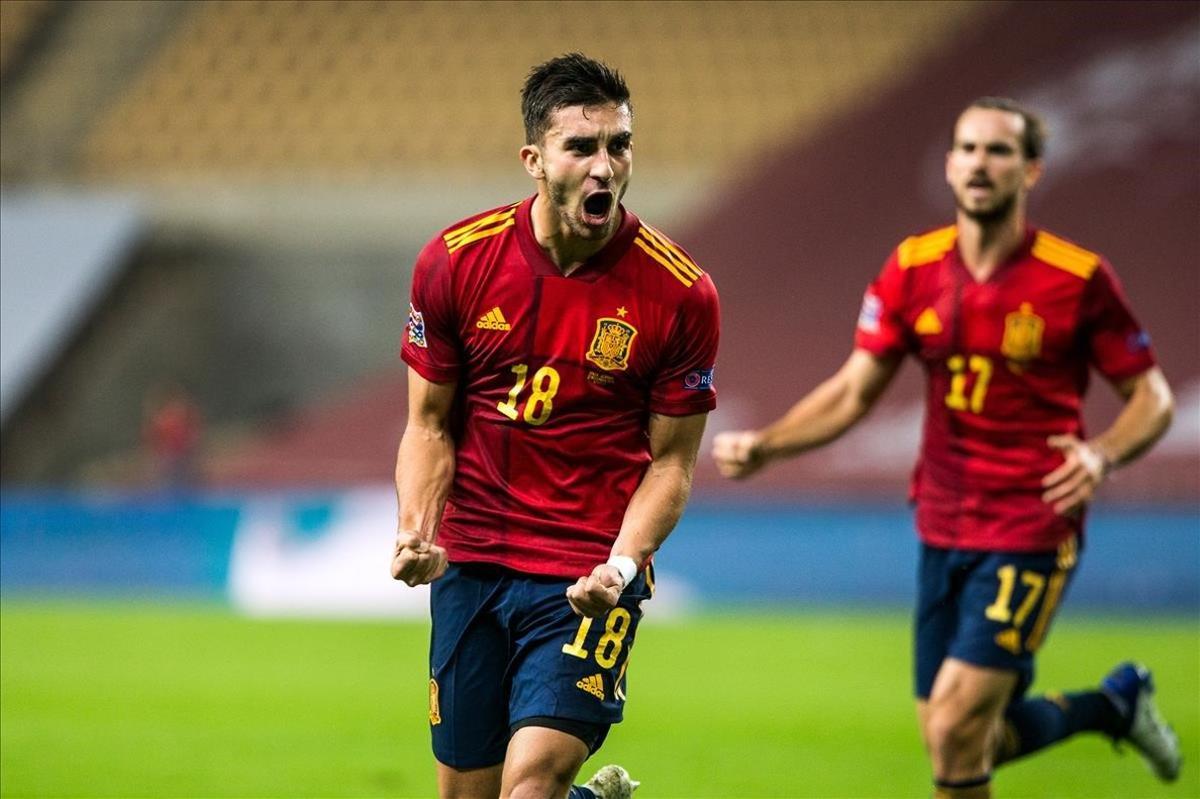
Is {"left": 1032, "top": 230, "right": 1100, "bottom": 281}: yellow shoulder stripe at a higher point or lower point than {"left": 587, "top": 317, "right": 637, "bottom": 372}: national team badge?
higher

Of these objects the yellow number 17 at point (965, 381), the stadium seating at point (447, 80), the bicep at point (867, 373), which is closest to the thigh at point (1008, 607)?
the yellow number 17 at point (965, 381)

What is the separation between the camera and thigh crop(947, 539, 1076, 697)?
580cm

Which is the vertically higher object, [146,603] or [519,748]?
[146,603]

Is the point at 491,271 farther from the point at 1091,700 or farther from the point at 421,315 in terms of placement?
the point at 1091,700

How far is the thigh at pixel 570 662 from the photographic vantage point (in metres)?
4.43

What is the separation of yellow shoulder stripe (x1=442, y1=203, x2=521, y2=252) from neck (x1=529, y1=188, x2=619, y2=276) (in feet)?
0.32

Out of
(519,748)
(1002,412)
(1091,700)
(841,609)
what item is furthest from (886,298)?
(841,609)

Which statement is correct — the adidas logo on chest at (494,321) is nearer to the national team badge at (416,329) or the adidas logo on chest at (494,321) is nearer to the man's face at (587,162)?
the national team badge at (416,329)

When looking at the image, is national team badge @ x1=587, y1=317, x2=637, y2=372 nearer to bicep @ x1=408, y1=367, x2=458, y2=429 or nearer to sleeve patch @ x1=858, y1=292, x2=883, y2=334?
bicep @ x1=408, y1=367, x2=458, y2=429

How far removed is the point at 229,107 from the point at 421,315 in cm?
1817

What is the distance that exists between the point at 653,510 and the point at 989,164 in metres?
2.17

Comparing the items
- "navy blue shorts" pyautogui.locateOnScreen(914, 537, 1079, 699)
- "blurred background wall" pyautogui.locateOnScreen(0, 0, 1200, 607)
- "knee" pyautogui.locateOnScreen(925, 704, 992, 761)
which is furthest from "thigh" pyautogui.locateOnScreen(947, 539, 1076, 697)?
"blurred background wall" pyautogui.locateOnScreen(0, 0, 1200, 607)

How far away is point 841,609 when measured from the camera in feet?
43.2

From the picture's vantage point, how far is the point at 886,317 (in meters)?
6.29
